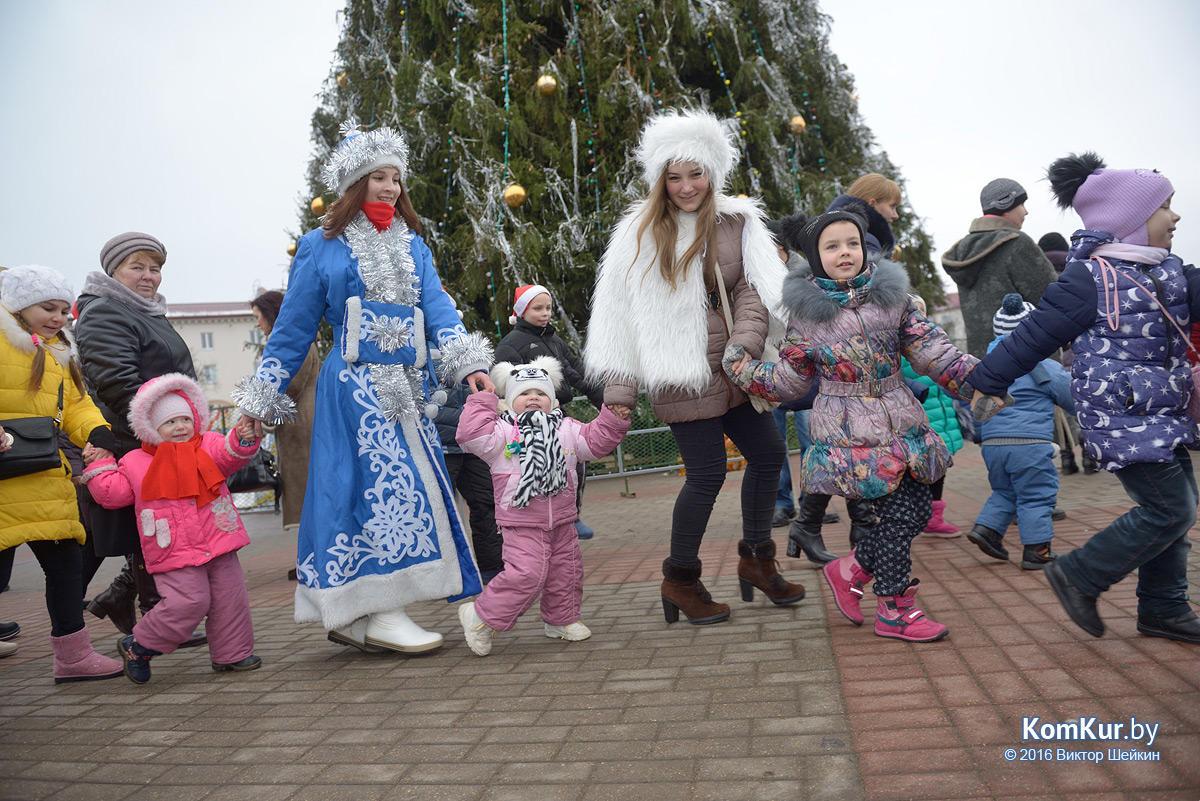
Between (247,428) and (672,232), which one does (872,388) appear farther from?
(247,428)

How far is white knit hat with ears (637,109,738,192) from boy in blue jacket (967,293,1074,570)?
1707 millimetres

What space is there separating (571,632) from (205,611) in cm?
164

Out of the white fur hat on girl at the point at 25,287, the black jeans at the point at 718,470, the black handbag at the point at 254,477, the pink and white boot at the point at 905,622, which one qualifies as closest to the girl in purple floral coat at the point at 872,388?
the pink and white boot at the point at 905,622

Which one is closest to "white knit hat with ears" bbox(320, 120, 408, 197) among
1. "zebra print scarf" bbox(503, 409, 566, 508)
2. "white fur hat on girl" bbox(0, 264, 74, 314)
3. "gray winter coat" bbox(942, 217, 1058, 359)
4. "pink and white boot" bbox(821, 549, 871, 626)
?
"zebra print scarf" bbox(503, 409, 566, 508)

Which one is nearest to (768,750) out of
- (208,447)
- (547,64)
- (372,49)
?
(208,447)

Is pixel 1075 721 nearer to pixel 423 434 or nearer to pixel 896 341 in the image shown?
pixel 896 341

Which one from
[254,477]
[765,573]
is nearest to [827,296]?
[765,573]

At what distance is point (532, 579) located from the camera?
3648 mm

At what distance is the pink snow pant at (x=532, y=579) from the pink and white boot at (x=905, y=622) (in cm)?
133

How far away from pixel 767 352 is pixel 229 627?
2.72 m

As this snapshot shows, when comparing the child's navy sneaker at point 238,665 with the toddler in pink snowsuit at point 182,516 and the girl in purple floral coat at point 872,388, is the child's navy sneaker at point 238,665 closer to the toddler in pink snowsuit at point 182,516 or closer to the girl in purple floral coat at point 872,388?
the toddler in pink snowsuit at point 182,516

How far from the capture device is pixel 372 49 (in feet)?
40.8

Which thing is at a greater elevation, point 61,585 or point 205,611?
point 61,585

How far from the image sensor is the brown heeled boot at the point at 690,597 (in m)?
3.80
